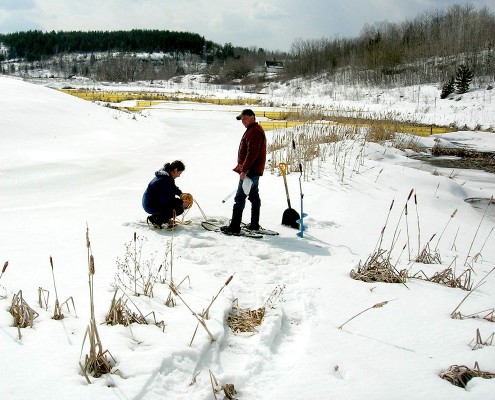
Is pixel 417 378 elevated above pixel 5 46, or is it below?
below

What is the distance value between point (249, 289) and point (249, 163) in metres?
2.02

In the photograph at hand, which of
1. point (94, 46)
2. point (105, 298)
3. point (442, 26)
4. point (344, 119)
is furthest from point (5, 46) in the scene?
point (105, 298)

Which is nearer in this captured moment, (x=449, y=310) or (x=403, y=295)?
(x=449, y=310)

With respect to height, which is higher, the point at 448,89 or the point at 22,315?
the point at 448,89


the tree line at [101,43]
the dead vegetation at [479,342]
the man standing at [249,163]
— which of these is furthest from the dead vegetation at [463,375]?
the tree line at [101,43]

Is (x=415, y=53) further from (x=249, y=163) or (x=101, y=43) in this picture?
(x=101, y=43)

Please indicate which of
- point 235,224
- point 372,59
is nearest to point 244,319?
point 235,224

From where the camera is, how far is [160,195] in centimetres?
550

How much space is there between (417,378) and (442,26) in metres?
59.3

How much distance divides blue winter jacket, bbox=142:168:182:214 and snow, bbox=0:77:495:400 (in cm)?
34

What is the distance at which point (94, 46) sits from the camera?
409 feet

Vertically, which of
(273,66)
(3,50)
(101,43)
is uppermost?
(101,43)

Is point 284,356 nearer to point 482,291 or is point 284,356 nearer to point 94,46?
point 482,291

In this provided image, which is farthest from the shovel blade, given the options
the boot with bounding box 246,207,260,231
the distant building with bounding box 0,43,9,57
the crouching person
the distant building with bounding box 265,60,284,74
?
the distant building with bounding box 0,43,9,57
